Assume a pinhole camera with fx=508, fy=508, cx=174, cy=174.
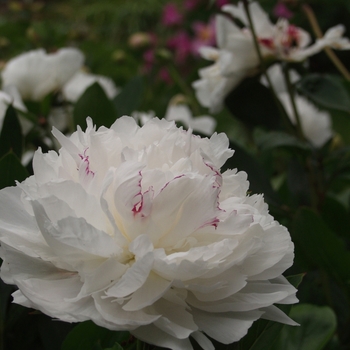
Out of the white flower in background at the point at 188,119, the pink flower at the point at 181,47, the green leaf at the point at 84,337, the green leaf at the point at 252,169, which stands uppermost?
the green leaf at the point at 84,337

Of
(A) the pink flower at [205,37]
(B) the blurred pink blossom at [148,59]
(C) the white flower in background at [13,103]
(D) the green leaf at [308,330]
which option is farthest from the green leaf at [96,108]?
(A) the pink flower at [205,37]

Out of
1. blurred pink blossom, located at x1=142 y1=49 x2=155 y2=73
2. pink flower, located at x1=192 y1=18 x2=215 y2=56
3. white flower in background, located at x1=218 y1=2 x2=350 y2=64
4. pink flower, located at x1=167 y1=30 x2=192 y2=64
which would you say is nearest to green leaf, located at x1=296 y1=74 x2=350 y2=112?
white flower in background, located at x1=218 y1=2 x2=350 y2=64

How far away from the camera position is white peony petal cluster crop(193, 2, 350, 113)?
66 cm

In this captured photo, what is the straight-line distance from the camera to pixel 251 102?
0.70m

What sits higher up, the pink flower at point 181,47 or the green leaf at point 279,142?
the green leaf at point 279,142

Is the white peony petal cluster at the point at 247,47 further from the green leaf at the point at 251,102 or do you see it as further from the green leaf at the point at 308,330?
the green leaf at the point at 308,330

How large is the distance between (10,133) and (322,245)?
0.32 meters

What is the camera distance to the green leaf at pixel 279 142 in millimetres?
570

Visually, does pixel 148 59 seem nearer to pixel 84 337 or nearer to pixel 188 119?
pixel 188 119

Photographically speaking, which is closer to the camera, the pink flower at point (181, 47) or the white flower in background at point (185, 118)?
the white flower in background at point (185, 118)

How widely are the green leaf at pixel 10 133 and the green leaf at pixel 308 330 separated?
11.6 inches

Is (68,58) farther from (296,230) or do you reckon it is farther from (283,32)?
(296,230)

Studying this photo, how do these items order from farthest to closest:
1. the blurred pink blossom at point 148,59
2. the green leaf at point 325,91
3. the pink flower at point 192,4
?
the pink flower at point 192,4 < the blurred pink blossom at point 148,59 < the green leaf at point 325,91

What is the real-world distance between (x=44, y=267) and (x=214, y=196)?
112mm
